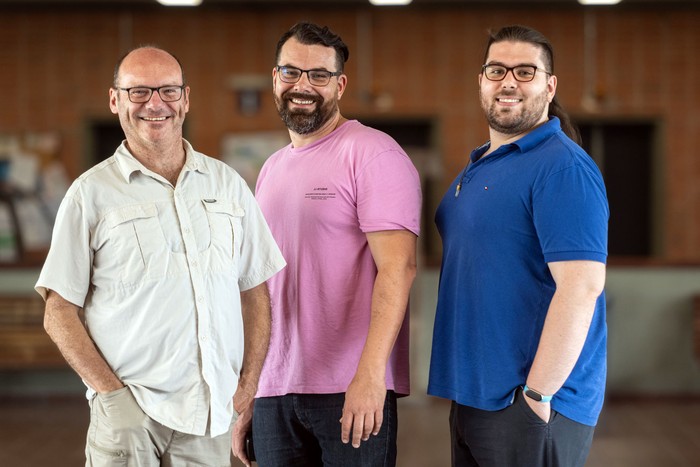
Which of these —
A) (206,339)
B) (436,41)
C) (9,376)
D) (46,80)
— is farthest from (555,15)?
(206,339)

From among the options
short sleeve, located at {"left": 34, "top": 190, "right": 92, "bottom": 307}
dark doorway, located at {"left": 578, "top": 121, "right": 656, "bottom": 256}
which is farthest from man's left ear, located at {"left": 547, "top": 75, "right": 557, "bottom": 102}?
dark doorway, located at {"left": 578, "top": 121, "right": 656, "bottom": 256}

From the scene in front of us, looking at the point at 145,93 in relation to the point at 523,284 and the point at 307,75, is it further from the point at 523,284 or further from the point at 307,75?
the point at 523,284

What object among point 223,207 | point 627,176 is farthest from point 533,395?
point 627,176

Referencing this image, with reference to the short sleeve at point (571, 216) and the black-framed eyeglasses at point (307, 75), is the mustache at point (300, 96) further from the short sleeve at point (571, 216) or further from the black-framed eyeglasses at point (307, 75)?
the short sleeve at point (571, 216)

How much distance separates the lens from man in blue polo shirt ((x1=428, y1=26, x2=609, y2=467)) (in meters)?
1.91

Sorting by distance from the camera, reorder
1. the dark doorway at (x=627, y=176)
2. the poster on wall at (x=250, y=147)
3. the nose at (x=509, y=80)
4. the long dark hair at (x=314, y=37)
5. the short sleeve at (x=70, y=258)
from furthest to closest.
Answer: the dark doorway at (x=627, y=176)
the poster on wall at (x=250, y=147)
the long dark hair at (x=314, y=37)
the nose at (x=509, y=80)
the short sleeve at (x=70, y=258)

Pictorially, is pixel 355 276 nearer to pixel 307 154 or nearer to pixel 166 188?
pixel 307 154

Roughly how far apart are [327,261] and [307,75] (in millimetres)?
480

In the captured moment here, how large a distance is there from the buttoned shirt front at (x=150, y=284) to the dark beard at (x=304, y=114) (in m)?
0.37

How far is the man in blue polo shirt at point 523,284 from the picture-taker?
1.91m

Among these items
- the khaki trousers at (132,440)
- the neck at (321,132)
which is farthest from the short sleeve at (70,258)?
the neck at (321,132)

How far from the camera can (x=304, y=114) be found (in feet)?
7.29

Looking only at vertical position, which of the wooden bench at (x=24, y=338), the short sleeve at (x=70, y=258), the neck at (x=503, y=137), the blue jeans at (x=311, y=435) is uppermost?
the neck at (x=503, y=137)

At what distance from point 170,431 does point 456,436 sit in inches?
28.6
